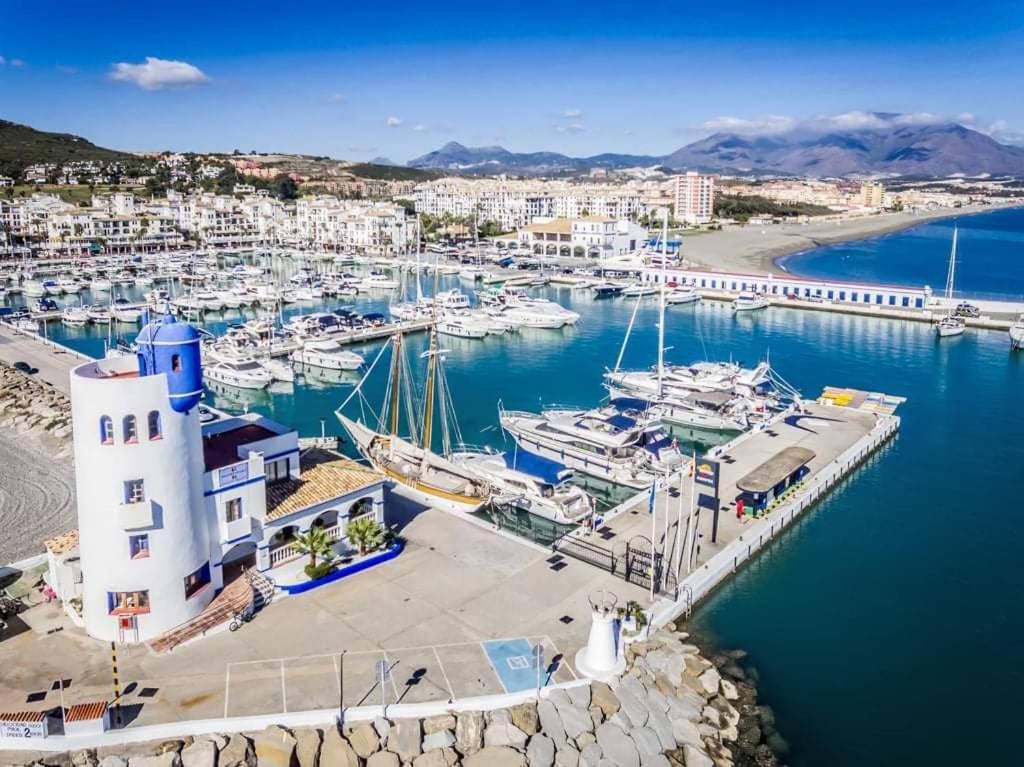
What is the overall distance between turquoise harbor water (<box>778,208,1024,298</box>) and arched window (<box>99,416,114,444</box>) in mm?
88286

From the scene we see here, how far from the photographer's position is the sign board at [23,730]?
15031 mm

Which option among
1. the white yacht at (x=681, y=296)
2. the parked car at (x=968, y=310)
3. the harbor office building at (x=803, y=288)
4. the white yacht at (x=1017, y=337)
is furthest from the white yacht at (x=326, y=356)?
the parked car at (x=968, y=310)

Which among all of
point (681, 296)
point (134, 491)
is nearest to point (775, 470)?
point (134, 491)

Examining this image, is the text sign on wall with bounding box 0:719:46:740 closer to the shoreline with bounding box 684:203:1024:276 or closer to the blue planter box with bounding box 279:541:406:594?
the blue planter box with bounding box 279:541:406:594

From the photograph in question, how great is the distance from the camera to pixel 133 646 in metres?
18.0

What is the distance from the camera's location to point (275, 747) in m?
15.3

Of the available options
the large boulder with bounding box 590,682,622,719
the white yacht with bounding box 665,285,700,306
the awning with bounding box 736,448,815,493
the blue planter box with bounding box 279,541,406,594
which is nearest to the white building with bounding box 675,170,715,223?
the white yacht with bounding box 665,285,700,306

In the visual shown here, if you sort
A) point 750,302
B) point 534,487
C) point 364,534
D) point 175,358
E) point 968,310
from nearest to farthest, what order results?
point 175,358 < point 364,534 < point 534,487 < point 968,310 < point 750,302

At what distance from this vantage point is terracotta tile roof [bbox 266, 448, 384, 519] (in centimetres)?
2123

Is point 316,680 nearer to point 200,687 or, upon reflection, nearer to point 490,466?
point 200,687

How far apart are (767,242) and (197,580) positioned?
136311 millimetres

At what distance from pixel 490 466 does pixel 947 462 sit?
21432 millimetres

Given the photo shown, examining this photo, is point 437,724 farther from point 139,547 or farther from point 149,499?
point 149,499

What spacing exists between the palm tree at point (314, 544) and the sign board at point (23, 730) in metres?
7.04
